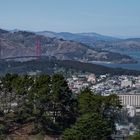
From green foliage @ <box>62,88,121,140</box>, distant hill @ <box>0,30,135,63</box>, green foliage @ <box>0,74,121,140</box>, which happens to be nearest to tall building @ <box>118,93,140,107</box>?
green foliage @ <box>62,88,121,140</box>

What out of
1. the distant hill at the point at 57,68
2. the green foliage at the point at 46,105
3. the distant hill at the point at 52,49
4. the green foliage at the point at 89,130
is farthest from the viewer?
the distant hill at the point at 52,49

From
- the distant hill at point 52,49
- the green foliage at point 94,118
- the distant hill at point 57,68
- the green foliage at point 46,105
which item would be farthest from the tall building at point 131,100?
the distant hill at point 52,49

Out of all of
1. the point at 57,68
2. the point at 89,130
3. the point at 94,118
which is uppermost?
the point at 94,118

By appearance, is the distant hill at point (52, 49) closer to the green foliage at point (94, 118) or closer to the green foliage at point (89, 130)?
the green foliage at point (94, 118)

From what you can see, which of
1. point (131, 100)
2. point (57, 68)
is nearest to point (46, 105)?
point (131, 100)

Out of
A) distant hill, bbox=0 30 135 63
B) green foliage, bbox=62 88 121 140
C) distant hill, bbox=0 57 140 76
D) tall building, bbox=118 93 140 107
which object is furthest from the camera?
distant hill, bbox=0 30 135 63

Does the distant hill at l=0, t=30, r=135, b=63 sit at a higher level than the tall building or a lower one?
lower

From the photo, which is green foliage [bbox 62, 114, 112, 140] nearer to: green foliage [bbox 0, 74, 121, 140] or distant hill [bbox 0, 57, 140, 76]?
green foliage [bbox 0, 74, 121, 140]

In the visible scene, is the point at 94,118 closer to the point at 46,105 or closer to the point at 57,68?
the point at 46,105
